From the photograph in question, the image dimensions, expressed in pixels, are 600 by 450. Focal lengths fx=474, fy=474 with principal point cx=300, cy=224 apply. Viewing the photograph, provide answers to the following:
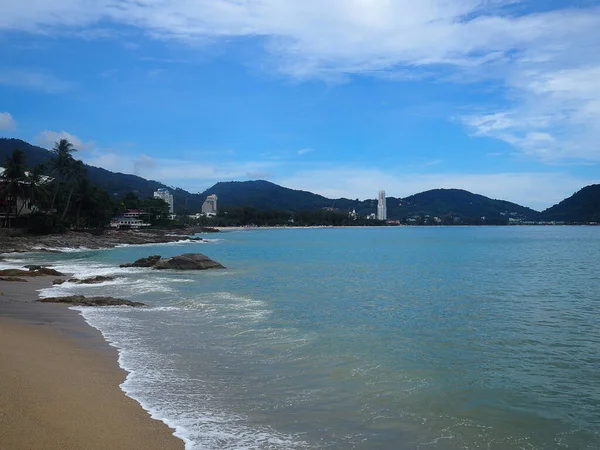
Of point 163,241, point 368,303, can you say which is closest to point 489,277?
point 368,303

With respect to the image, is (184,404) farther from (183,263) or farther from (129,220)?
(129,220)

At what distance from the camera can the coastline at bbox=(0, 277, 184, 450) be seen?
5.26m

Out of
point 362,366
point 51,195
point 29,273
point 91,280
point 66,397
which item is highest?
point 51,195

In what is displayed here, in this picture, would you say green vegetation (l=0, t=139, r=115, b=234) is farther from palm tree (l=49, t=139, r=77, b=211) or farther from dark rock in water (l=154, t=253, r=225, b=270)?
dark rock in water (l=154, t=253, r=225, b=270)

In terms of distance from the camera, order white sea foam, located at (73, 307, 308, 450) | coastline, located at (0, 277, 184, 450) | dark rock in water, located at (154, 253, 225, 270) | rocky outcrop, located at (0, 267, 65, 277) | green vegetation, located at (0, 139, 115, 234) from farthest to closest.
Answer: green vegetation, located at (0, 139, 115, 234)
dark rock in water, located at (154, 253, 225, 270)
rocky outcrop, located at (0, 267, 65, 277)
white sea foam, located at (73, 307, 308, 450)
coastline, located at (0, 277, 184, 450)

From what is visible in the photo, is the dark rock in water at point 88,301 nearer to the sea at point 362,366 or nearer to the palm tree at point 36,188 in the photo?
the sea at point 362,366

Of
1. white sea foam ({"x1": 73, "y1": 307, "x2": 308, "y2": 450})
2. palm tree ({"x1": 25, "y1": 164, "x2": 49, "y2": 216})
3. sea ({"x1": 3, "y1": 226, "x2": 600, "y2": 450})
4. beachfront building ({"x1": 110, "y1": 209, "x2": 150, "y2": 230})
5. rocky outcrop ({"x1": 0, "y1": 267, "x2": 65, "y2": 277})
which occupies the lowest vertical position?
sea ({"x1": 3, "y1": 226, "x2": 600, "y2": 450})

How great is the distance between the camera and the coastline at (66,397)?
5.26 meters

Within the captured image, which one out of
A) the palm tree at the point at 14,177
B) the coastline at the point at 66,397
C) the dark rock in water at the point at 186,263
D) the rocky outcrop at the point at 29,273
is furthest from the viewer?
the palm tree at the point at 14,177

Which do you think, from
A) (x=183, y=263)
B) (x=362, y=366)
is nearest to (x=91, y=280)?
(x=183, y=263)

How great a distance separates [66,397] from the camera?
21.5 feet

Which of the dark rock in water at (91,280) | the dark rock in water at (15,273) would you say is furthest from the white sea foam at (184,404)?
the dark rock in water at (15,273)

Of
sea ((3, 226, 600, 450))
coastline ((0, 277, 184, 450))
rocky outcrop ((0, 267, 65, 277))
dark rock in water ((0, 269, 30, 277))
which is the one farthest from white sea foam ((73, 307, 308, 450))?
rocky outcrop ((0, 267, 65, 277))

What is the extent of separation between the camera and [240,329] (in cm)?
Answer: 1271
